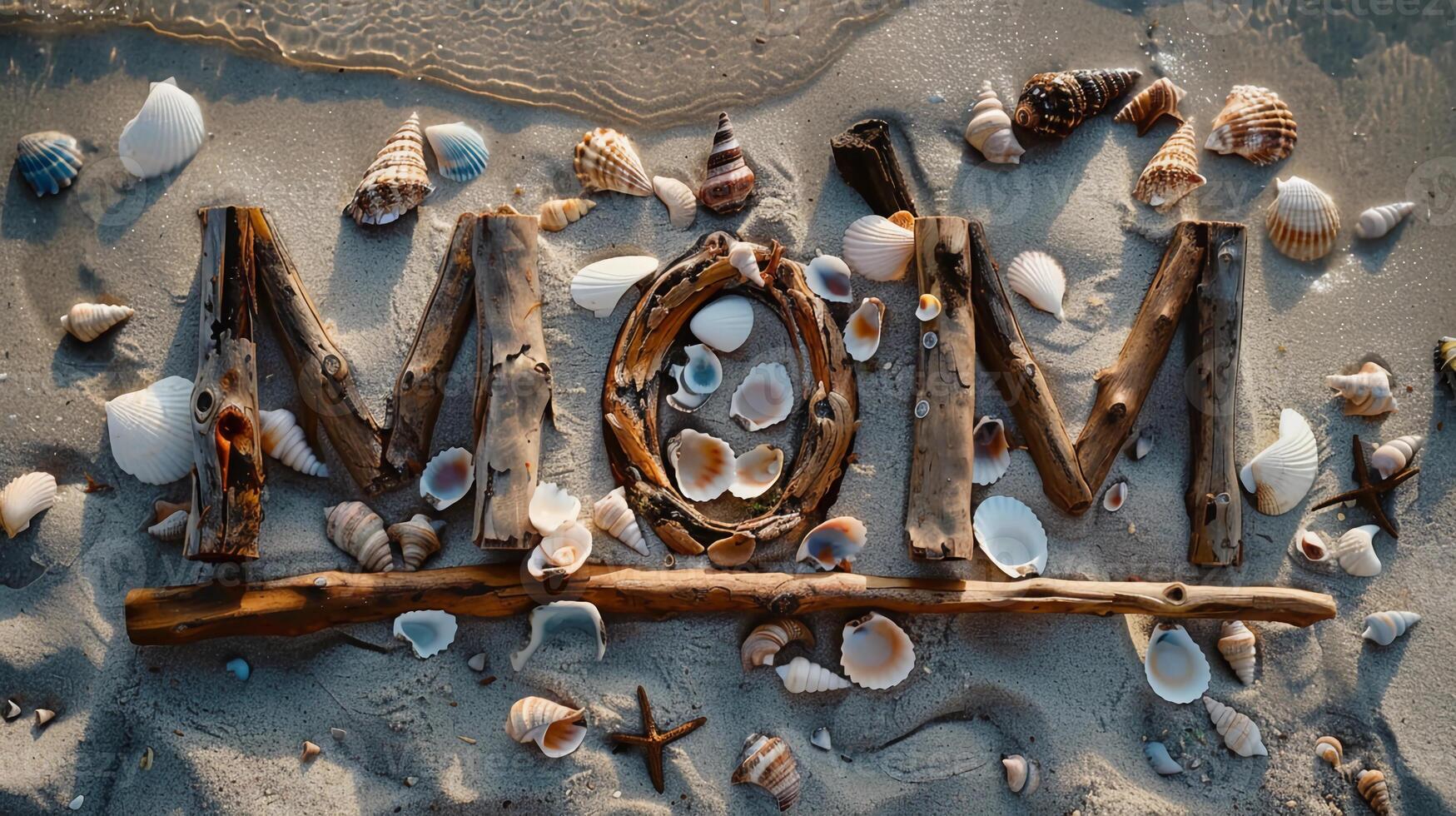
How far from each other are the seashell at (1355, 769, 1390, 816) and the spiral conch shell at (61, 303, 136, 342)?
6.53m

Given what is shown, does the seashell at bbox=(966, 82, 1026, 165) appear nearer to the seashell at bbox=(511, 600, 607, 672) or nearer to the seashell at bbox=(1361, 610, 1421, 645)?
the seashell at bbox=(1361, 610, 1421, 645)

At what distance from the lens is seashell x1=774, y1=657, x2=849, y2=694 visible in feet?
14.0

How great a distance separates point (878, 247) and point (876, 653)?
1974 millimetres

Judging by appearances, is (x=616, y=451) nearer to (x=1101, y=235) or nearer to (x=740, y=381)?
(x=740, y=381)

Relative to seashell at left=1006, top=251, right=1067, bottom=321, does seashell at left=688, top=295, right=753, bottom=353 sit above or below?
above

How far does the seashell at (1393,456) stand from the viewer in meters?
4.70

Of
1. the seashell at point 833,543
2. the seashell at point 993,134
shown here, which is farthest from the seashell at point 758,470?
the seashell at point 993,134

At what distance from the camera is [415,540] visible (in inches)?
169

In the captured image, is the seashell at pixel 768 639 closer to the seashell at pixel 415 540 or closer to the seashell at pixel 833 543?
the seashell at pixel 833 543

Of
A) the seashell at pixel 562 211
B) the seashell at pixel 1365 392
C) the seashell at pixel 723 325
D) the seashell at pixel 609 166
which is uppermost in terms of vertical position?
the seashell at pixel 609 166

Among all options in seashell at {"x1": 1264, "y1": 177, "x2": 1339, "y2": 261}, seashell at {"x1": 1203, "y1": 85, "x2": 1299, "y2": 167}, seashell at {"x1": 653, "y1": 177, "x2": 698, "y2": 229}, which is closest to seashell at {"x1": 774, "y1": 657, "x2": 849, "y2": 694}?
seashell at {"x1": 653, "y1": 177, "x2": 698, "y2": 229}

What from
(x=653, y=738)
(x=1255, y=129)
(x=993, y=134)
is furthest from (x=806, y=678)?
(x=1255, y=129)

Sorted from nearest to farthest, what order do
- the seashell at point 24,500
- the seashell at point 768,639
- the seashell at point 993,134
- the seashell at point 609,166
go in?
the seashell at point 768,639, the seashell at point 24,500, the seashell at point 609,166, the seashell at point 993,134

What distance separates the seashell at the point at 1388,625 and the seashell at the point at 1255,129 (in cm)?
246
